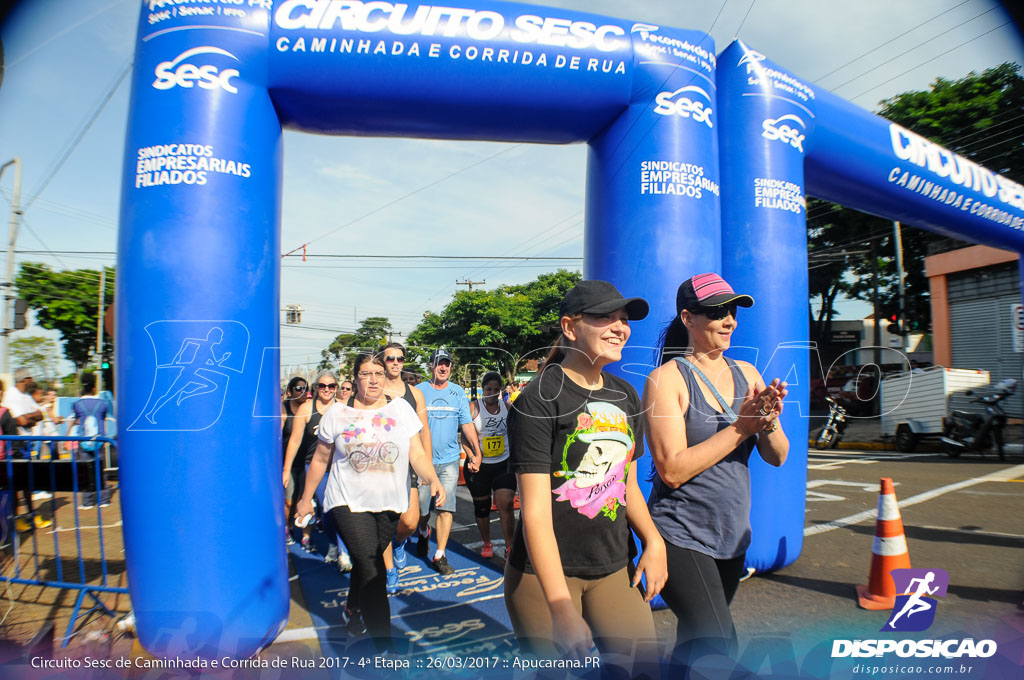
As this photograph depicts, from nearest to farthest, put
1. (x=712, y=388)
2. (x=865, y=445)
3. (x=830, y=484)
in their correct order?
(x=712, y=388) → (x=830, y=484) → (x=865, y=445)

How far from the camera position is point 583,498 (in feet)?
6.88

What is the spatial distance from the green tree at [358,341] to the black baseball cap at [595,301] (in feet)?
6.34

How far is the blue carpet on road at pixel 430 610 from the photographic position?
3.40 metres

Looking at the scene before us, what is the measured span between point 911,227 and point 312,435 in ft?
47.4

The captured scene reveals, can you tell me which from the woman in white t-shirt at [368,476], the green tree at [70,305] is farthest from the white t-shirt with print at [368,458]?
the green tree at [70,305]

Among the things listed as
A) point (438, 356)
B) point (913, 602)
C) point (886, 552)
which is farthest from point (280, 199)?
point (886, 552)

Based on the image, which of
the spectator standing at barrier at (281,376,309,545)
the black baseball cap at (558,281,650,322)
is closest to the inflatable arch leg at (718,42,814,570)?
the black baseball cap at (558,281,650,322)

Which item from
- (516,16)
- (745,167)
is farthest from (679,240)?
(516,16)

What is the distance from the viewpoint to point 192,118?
10.7 ft

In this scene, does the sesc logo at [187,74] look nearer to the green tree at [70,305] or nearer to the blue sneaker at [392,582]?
the blue sneaker at [392,582]

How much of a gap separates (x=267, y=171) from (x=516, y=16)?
1884 mm

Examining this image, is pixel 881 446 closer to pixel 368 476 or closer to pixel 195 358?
pixel 368 476

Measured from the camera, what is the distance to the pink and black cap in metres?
2.38

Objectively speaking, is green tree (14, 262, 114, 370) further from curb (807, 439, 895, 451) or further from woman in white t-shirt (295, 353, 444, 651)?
curb (807, 439, 895, 451)
